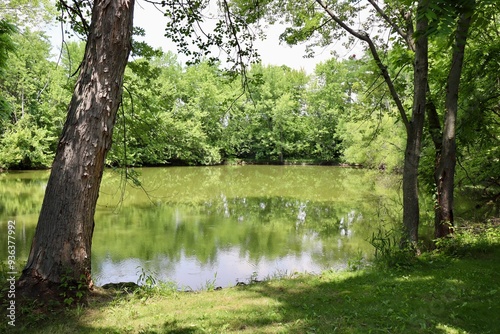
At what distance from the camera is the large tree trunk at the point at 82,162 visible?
136 inches

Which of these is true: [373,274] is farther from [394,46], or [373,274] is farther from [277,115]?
[277,115]

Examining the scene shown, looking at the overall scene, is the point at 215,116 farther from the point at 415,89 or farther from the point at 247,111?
the point at 415,89

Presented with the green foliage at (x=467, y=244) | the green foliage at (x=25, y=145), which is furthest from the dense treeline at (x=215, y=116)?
the green foliage at (x=467, y=244)

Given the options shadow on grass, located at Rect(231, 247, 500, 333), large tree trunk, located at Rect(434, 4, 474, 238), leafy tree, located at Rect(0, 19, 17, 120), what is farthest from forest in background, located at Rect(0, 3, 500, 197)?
shadow on grass, located at Rect(231, 247, 500, 333)

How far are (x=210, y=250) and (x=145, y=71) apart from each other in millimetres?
4474

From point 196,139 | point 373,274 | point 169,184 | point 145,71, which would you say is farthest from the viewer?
point 196,139

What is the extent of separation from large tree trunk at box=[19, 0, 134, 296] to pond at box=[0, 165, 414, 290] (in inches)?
76.8

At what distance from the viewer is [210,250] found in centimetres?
898

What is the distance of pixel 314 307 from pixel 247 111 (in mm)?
A: 35897

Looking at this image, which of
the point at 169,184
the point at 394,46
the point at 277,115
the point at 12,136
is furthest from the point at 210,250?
the point at 277,115

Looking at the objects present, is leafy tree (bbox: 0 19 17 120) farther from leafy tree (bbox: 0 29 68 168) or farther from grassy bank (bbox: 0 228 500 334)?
leafy tree (bbox: 0 29 68 168)

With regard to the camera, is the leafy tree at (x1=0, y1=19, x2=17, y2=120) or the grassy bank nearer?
the grassy bank

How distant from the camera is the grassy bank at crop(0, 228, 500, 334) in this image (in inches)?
121

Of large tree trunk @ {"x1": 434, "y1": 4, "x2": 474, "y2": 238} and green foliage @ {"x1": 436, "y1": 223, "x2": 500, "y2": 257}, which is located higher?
large tree trunk @ {"x1": 434, "y1": 4, "x2": 474, "y2": 238}
